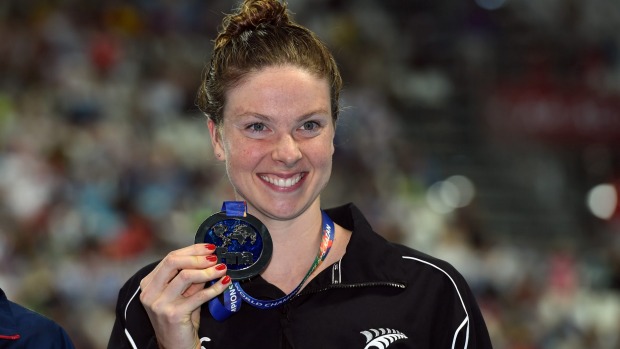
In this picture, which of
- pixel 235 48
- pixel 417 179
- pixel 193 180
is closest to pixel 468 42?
pixel 417 179

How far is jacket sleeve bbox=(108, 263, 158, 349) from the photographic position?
2.33 m

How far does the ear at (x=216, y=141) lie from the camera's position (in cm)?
241

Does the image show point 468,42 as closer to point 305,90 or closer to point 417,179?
point 417,179

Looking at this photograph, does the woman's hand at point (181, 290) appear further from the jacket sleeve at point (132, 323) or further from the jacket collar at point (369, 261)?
the jacket collar at point (369, 261)

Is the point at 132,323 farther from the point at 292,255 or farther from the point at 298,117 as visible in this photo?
the point at 298,117

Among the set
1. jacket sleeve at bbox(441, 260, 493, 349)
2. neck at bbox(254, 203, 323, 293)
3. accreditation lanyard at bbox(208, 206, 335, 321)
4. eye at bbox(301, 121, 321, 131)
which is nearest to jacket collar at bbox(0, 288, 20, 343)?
accreditation lanyard at bbox(208, 206, 335, 321)

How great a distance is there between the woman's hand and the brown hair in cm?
40

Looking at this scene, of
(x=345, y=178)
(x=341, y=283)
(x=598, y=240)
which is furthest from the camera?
(x=598, y=240)

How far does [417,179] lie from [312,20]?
1994 millimetres

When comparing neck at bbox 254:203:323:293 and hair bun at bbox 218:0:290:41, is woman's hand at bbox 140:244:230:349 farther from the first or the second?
hair bun at bbox 218:0:290:41

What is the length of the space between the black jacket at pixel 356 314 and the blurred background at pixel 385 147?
3560 millimetres

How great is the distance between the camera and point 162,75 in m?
8.05

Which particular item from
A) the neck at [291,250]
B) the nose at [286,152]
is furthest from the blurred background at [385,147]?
the nose at [286,152]

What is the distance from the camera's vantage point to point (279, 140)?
229cm
